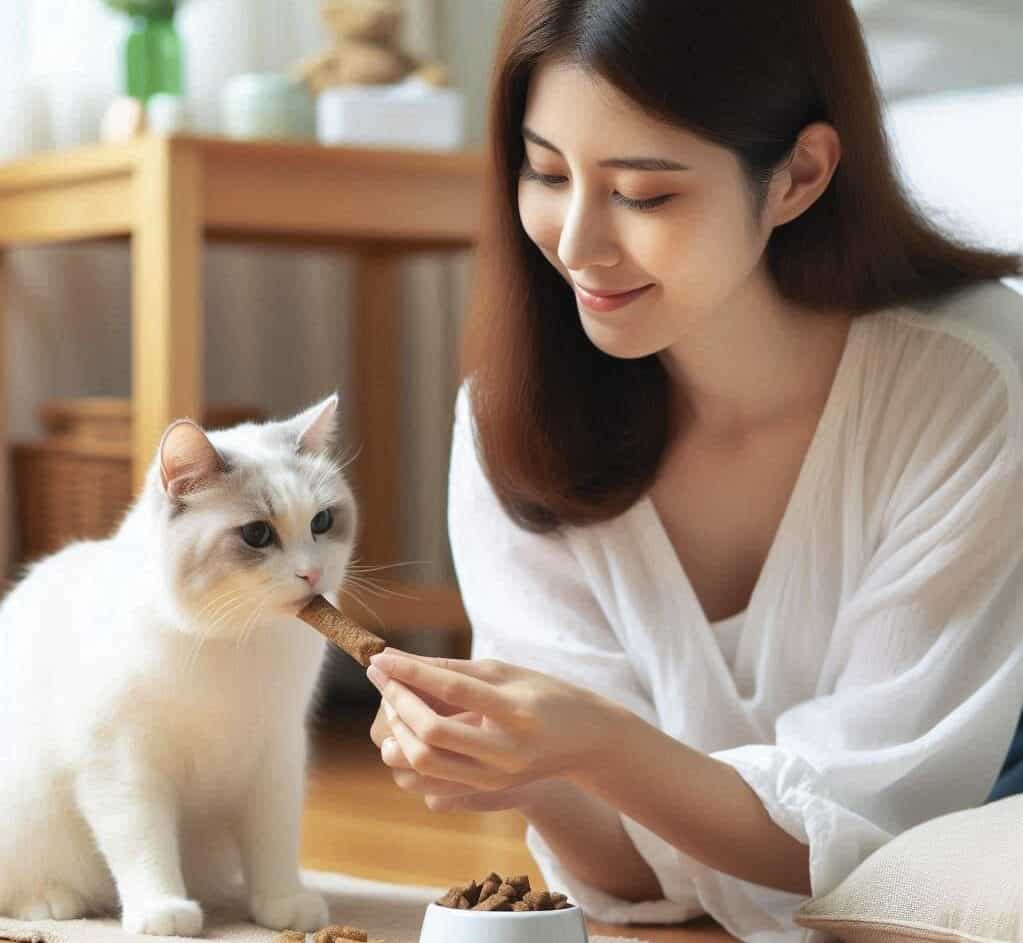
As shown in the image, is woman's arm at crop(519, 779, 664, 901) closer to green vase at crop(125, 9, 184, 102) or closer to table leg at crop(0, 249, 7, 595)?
table leg at crop(0, 249, 7, 595)

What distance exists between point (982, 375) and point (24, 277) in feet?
6.24

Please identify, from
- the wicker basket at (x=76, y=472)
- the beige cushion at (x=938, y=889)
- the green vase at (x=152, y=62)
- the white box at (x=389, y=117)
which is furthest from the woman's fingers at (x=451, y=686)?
the green vase at (x=152, y=62)

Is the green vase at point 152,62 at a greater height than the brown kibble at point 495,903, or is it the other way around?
the green vase at point 152,62

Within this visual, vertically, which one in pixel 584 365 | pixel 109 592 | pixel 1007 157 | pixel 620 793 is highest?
pixel 1007 157

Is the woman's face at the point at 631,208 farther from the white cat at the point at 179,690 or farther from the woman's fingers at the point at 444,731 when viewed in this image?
the woman's fingers at the point at 444,731

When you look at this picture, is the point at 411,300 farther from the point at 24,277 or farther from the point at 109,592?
the point at 109,592

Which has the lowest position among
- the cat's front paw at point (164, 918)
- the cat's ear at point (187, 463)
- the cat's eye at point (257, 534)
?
the cat's front paw at point (164, 918)

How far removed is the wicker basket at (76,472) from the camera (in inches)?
100

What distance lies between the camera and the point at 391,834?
2.03 meters

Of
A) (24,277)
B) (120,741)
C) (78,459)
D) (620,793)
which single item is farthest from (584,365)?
(24,277)

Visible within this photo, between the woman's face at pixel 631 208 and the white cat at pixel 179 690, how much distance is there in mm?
255

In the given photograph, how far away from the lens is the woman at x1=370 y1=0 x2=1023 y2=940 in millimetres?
1274

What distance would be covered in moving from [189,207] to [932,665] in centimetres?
135

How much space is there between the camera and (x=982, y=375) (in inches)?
58.1
